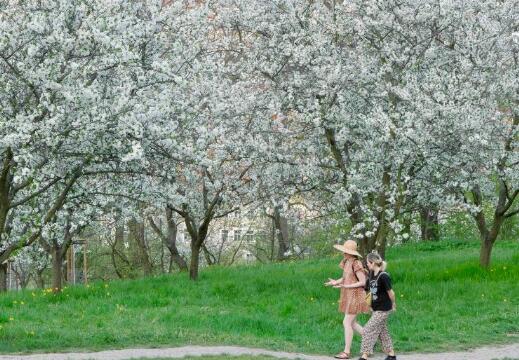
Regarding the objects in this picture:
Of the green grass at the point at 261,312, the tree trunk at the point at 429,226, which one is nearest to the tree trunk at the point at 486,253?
the green grass at the point at 261,312

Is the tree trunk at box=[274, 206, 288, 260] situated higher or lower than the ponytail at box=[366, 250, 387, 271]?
higher

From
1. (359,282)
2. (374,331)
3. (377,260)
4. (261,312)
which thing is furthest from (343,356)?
(261,312)

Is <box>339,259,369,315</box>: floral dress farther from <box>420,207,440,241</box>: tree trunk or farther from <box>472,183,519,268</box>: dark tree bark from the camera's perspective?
<box>420,207,440,241</box>: tree trunk

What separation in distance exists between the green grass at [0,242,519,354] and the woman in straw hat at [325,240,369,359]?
708mm

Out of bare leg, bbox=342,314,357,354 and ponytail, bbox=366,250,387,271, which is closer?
ponytail, bbox=366,250,387,271

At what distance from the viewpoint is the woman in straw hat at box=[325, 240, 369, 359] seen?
12.2 metres

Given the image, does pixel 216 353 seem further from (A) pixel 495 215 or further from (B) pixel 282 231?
(B) pixel 282 231

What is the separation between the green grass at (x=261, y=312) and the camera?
13.2 metres

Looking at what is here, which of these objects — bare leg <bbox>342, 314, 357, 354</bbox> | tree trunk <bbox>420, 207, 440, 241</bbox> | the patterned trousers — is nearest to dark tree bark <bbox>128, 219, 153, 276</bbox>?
tree trunk <bbox>420, 207, 440, 241</bbox>

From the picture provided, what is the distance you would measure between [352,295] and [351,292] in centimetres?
5

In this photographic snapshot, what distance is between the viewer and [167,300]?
56.7ft

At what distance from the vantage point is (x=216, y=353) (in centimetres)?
1200

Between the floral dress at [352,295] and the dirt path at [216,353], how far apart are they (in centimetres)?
77

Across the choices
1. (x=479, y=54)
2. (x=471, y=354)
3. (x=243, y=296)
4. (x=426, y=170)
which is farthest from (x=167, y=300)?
(x=479, y=54)
